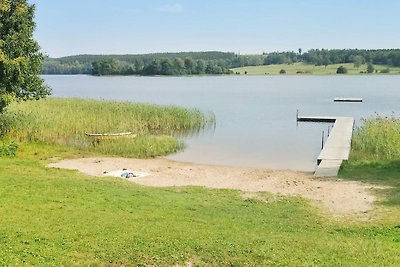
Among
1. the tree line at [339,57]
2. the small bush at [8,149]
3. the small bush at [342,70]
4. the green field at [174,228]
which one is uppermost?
the tree line at [339,57]

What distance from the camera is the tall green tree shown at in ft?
59.8

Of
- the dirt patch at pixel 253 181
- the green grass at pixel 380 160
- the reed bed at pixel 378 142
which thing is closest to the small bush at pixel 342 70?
the green grass at pixel 380 160

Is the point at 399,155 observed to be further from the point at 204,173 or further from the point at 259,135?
the point at 259,135

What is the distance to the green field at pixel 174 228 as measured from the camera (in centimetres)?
645

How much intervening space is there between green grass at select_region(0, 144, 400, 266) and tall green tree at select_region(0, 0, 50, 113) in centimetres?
817

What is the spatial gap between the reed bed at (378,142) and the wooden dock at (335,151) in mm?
459

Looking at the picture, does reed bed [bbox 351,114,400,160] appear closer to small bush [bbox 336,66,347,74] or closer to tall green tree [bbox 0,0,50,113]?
tall green tree [bbox 0,0,50,113]

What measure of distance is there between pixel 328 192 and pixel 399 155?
6.97 meters

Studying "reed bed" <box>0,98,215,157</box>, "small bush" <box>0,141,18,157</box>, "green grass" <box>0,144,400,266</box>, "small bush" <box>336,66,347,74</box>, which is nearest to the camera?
"green grass" <box>0,144,400,266</box>

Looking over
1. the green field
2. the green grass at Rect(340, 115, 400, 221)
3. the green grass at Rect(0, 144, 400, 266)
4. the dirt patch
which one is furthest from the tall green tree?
the green grass at Rect(340, 115, 400, 221)

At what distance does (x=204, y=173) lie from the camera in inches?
628

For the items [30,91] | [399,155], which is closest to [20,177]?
[30,91]

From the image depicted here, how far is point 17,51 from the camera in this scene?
1872 centimetres

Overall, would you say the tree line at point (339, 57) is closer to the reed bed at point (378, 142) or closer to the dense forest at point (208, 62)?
the dense forest at point (208, 62)
